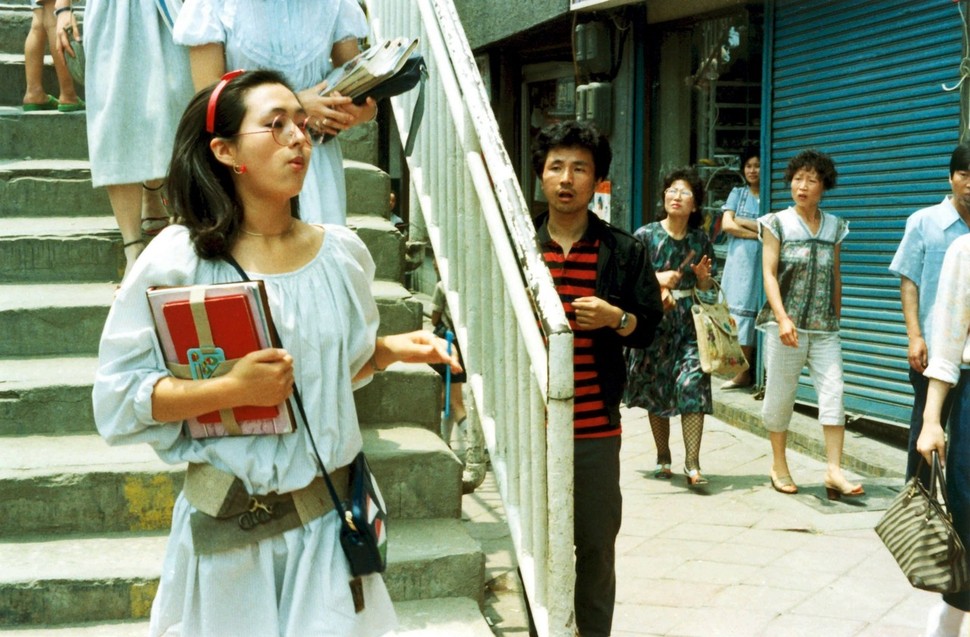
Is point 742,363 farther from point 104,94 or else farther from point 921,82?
point 104,94

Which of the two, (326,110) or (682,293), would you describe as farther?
(682,293)

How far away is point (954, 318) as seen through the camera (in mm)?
4039

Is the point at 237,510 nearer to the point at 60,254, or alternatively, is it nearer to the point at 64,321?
the point at 64,321

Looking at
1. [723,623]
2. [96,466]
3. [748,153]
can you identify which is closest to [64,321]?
[96,466]

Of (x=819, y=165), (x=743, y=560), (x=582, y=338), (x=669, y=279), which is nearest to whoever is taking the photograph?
(x=582, y=338)

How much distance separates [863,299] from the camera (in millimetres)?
8078

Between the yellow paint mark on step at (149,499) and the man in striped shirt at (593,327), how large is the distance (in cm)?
132

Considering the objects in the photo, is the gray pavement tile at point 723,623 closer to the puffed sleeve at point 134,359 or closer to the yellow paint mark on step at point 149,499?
the yellow paint mark on step at point 149,499

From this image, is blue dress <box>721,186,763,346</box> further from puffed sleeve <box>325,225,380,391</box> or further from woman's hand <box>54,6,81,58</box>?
puffed sleeve <box>325,225,380,391</box>

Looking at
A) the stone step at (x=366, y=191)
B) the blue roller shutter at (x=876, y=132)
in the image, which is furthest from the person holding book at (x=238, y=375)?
the blue roller shutter at (x=876, y=132)

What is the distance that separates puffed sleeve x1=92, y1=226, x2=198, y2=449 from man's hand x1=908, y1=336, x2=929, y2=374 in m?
3.98

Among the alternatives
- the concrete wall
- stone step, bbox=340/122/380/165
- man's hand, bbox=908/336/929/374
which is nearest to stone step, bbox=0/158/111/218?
stone step, bbox=340/122/380/165

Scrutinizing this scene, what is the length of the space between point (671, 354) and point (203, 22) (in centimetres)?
414

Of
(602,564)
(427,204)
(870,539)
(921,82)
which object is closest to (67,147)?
(427,204)
